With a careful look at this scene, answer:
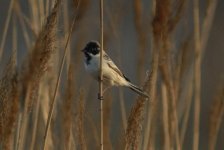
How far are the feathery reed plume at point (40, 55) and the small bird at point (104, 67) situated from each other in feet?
4.49

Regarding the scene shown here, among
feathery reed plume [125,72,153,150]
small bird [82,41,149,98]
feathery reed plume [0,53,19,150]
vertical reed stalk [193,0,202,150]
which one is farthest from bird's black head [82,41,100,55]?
feathery reed plume [0,53,19,150]

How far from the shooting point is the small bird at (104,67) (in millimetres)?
3645

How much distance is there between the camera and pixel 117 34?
318 cm

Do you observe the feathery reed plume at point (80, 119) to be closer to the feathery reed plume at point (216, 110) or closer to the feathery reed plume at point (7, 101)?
the feathery reed plume at point (7, 101)

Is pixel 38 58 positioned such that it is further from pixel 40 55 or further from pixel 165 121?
pixel 165 121

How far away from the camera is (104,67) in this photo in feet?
12.5

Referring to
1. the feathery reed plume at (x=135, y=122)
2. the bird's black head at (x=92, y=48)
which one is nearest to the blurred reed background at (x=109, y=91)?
the feathery reed plume at (x=135, y=122)

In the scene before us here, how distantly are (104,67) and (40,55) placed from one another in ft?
5.60

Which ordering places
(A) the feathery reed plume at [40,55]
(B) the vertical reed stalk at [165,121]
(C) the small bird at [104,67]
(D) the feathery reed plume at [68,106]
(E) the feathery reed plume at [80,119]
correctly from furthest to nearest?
(C) the small bird at [104,67] → (B) the vertical reed stalk at [165,121] → (D) the feathery reed plume at [68,106] → (E) the feathery reed plume at [80,119] → (A) the feathery reed plume at [40,55]

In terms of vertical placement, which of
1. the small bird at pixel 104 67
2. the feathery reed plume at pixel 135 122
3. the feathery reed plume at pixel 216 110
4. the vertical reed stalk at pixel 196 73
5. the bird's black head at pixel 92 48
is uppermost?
the bird's black head at pixel 92 48

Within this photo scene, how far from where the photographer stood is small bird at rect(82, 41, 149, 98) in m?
3.64

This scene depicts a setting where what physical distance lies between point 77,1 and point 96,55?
1.34 metres

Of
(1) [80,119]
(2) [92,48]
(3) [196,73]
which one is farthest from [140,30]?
(2) [92,48]

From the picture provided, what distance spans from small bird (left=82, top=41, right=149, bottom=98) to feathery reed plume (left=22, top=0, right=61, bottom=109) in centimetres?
137
